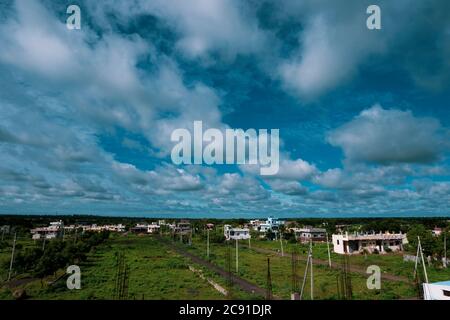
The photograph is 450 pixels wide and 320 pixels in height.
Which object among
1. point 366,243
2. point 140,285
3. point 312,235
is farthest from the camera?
point 312,235

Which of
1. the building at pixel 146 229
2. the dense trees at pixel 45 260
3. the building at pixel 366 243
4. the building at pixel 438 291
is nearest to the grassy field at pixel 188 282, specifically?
the dense trees at pixel 45 260

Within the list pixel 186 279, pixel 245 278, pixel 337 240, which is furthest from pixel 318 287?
pixel 337 240

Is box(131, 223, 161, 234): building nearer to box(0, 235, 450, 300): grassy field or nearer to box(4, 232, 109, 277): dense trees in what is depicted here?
box(0, 235, 450, 300): grassy field

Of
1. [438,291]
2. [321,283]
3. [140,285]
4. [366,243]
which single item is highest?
[366,243]

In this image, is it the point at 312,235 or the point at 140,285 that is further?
the point at 312,235

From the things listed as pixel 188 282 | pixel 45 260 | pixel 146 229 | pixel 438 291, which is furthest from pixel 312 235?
pixel 146 229

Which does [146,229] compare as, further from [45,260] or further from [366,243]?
[45,260]

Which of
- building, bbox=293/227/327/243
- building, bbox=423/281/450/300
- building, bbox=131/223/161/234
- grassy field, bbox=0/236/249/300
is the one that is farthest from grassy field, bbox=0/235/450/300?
building, bbox=131/223/161/234
